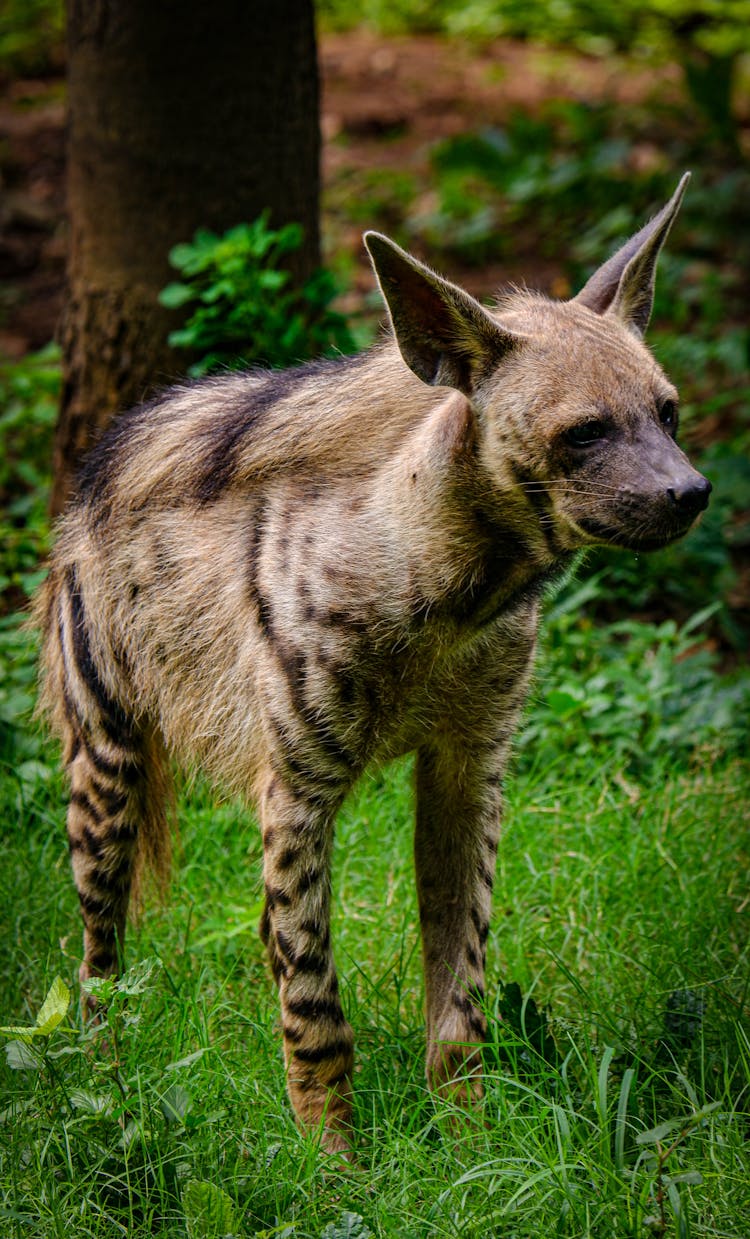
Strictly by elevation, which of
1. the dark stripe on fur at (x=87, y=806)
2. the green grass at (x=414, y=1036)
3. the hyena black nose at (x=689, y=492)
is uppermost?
the hyena black nose at (x=689, y=492)

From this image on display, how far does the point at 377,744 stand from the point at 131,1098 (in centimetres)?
95

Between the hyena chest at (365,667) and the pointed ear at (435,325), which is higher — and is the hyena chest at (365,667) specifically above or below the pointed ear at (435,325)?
below

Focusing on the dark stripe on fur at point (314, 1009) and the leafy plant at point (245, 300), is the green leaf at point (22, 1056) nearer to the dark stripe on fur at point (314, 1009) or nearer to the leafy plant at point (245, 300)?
the dark stripe on fur at point (314, 1009)

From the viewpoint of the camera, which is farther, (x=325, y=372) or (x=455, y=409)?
(x=325, y=372)

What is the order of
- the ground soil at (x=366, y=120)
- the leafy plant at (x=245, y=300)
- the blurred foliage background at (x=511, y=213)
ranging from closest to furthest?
the leafy plant at (x=245, y=300)
the blurred foliage background at (x=511, y=213)
the ground soil at (x=366, y=120)

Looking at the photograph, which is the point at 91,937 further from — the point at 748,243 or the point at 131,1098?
the point at 748,243

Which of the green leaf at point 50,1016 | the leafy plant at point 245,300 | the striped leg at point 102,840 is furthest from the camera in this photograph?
the leafy plant at point 245,300

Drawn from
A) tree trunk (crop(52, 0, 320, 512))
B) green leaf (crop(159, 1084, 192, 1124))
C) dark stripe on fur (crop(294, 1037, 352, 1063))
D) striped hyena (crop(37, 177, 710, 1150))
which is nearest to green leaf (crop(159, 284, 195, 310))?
tree trunk (crop(52, 0, 320, 512))

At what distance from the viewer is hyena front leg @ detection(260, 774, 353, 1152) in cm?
328

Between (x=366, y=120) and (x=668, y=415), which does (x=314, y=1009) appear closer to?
(x=668, y=415)

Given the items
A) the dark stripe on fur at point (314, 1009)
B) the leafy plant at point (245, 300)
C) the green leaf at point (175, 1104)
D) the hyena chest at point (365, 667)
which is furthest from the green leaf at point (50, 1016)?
the leafy plant at point (245, 300)

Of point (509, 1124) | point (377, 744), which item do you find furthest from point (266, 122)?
point (509, 1124)

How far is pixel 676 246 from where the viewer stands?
8188mm

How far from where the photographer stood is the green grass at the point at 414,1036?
2865 millimetres
